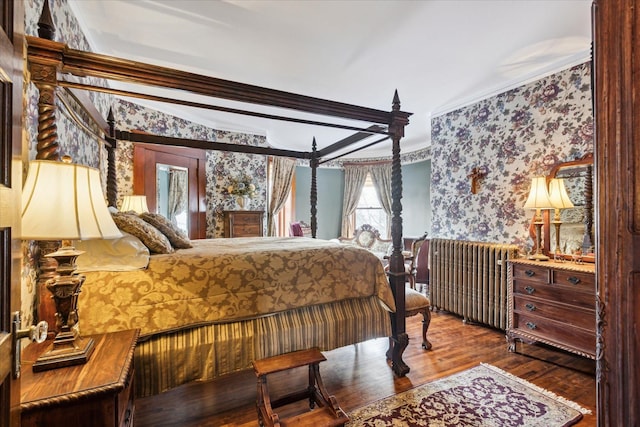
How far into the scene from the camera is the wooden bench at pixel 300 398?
5.20 feet

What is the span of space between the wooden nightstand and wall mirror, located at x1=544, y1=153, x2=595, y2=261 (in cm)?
337

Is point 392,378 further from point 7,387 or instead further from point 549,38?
point 549,38

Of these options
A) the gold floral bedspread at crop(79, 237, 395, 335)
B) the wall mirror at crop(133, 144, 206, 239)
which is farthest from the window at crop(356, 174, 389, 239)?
the gold floral bedspread at crop(79, 237, 395, 335)

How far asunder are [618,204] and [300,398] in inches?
74.1

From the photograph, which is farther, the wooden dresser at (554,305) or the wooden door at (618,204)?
the wooden dresser at (554,305)

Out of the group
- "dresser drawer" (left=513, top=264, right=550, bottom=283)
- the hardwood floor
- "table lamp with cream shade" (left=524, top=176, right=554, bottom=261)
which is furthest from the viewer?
"table lamp with cream shade" (left=524, top=176, right=554, bottom=261)

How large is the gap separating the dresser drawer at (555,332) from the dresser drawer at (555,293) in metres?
0.19

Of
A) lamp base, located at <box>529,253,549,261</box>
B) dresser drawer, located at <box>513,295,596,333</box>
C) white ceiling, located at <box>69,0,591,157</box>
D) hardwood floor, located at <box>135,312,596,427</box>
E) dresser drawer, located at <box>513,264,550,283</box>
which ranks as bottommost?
hardwood floor, located at <box>135,312,596,427</box>

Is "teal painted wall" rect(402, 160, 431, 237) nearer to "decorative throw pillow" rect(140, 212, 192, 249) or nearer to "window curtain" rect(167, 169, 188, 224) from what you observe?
"window curtain" rect(167, 169, 188, 224)

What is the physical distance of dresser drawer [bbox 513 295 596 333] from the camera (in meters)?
2.24

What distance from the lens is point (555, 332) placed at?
2451 millimetres

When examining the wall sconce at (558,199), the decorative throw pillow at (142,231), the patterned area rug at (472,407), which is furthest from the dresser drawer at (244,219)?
the wall sconce at (558,199)

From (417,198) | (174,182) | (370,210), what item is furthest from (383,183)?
(174,182)

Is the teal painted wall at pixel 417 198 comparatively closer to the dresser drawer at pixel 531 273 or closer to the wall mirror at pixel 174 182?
the dresser drawer at pixel 531 273
